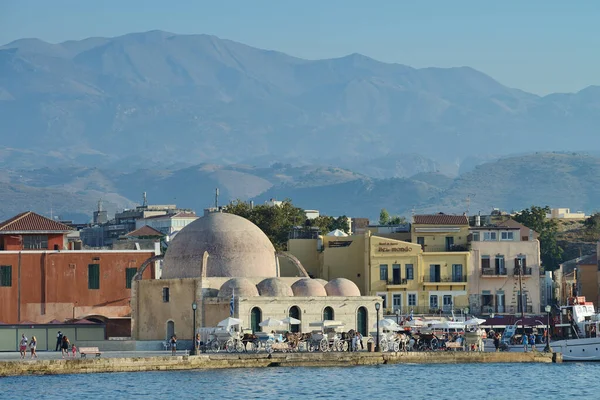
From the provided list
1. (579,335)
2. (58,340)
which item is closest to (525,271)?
(579,335)

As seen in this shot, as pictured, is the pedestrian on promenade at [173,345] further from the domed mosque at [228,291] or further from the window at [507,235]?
the window at [507,235]

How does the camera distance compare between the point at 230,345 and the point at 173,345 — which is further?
the point at 230,345

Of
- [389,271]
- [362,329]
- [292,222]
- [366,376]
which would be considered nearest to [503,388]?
[366,376]

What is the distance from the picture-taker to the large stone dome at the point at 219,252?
67.4 meters

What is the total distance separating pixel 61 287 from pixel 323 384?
23.9 meters

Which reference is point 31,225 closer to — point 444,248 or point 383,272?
point 383,272

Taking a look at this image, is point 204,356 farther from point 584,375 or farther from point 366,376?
point 584,375

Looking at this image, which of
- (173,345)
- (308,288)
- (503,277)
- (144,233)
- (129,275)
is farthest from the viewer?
(144,233)

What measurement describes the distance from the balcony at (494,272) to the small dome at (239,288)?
18.5 metres

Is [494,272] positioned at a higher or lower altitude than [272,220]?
lower

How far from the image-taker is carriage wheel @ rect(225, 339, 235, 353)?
6082cm

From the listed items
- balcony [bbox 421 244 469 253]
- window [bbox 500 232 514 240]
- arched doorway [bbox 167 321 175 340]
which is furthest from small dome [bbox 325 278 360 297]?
window [bbox 500 232 514 240]

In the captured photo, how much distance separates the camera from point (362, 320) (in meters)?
67.1

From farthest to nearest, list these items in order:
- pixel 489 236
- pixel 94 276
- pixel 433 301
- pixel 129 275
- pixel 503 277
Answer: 1. pixel 489 236
2. pixel 503 277
3. pixel 433 301
4. pixel 129 275
5. pixel 94 276
